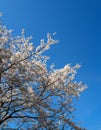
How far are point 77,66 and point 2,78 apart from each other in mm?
7984

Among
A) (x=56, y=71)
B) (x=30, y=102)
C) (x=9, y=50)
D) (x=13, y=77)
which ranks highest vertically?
(x=56, y=71)

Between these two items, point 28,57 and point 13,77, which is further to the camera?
point 28,57

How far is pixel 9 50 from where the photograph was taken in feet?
54.6

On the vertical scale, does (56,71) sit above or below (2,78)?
above

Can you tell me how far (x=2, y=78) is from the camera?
54.7 ft

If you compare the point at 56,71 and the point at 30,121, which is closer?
the point at 30,121

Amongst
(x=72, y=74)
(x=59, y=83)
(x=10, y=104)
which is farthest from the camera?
(x=72, y=74)

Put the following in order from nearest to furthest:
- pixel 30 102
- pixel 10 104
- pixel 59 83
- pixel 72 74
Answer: pixel 30 102 < pixel 10 104 < pixel 59 83 < pixel 72 74

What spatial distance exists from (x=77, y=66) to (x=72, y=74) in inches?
35.7

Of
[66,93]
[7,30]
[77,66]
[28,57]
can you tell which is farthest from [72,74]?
[7,30]

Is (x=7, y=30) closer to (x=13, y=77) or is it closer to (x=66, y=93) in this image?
(x=13, y=77)

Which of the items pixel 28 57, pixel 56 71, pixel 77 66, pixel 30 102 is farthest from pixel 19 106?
pixel 77 66

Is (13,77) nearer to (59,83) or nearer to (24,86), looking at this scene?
(24,86)

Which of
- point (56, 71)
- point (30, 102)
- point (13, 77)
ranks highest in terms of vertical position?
point (56, 71)
